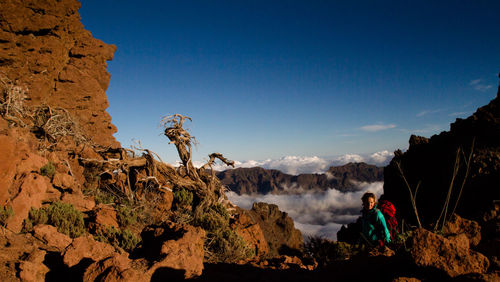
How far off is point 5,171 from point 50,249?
7.48ft

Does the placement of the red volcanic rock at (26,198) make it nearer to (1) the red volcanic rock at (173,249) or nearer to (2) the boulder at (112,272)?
(1) the red volcanic rock at (173,249)

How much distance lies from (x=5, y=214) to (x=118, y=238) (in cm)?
196

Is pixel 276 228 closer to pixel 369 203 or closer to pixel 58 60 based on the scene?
pixel 369 203

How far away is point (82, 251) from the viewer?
311 cm

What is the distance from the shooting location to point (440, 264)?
6.96 ft

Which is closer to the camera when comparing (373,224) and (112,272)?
(112,272)

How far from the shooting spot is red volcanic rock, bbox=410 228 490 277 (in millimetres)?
2123

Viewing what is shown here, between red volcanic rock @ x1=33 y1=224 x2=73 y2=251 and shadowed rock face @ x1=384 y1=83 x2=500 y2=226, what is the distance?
9.09 metres

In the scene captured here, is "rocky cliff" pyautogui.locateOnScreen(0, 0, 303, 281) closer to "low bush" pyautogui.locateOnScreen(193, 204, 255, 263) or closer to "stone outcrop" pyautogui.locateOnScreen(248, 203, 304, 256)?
"low bush" pyautogui.locateOnScreen(193, 204, 255, 263)

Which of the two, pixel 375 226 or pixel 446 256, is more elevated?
pixel 446 256

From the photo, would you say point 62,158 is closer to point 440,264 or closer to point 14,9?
point 14,9

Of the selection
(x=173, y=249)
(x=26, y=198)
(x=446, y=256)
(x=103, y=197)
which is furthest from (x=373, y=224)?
(x=103, y=197)

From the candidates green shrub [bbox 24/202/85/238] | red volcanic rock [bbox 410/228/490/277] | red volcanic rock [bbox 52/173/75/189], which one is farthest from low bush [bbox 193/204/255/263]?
red volcanic rock [bbox 410/228/490/277]

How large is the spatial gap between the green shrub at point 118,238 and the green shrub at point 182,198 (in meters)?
3.83
